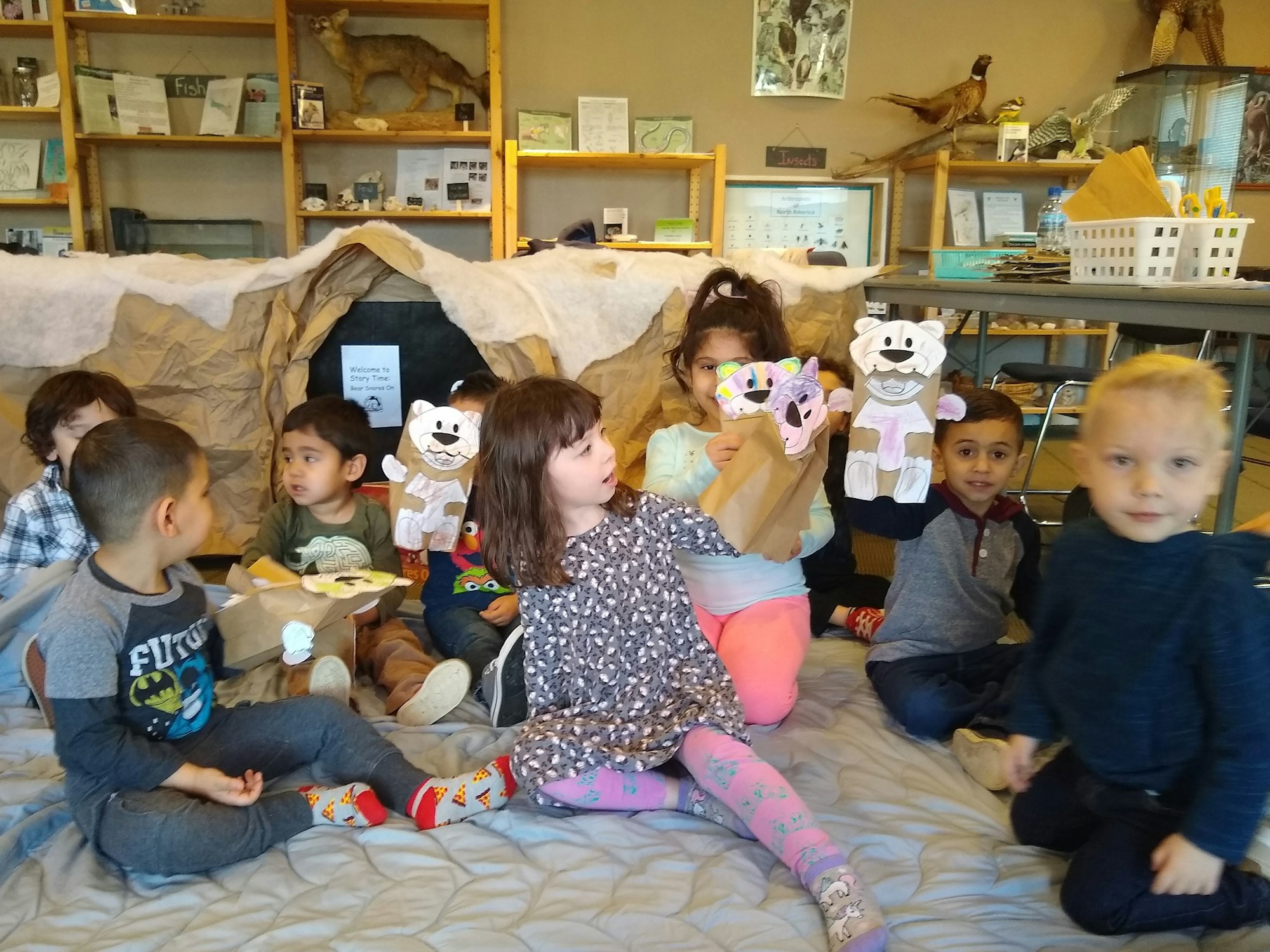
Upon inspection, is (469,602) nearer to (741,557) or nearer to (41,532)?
(741,557)

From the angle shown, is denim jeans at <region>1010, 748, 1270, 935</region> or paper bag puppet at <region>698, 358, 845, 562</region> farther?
paper bag puppet at <region>698, 358, 845, 562</region>

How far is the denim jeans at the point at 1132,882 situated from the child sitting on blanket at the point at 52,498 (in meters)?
1.68

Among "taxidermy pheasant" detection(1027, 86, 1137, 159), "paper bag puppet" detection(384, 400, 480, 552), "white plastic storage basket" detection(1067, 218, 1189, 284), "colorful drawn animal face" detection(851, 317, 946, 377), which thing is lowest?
"paper bag puppet" detection(384, 400, 480, 552)

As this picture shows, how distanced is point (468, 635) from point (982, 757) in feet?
2.98

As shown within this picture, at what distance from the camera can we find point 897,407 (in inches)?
59.8

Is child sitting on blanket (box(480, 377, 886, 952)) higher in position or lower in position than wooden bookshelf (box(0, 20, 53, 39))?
lower

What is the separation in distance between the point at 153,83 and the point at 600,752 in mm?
4097

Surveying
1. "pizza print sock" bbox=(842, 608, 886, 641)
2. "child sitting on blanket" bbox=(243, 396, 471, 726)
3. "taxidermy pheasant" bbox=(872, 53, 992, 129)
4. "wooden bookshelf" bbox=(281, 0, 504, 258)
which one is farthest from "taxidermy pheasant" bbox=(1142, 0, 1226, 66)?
"child sitting on blanket" bbox=(243, 396, 471, 726)

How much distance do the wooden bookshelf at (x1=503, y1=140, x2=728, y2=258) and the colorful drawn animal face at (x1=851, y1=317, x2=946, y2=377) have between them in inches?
105

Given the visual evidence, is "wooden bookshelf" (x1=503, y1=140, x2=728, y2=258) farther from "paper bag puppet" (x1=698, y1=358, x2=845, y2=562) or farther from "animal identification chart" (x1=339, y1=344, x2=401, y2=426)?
"paper bag puppet" (x1=698, y1=358, x2=845, y2=562)

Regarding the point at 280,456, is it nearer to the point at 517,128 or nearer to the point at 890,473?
the point at 890,473

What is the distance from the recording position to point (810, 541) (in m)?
1.63

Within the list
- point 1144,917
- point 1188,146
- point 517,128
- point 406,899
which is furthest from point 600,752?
point 1188,146

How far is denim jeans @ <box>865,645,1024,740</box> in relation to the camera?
4.94ft
